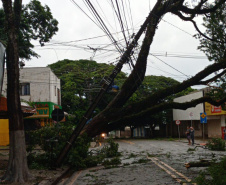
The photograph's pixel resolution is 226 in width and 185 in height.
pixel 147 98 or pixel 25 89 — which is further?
pixel 25 89

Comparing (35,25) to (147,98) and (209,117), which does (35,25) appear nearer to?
(147,98)

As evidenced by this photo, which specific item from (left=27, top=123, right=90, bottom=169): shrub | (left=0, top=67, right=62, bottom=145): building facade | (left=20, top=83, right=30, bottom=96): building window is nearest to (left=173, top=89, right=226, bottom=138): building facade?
(left=0, top=67, right=62, bottom=145): building facade

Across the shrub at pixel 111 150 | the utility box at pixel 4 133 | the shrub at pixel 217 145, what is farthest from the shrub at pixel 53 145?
the utility box at pixel 4 133

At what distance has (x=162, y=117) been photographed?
4647cm

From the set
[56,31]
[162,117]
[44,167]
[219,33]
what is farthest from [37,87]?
[162,117]

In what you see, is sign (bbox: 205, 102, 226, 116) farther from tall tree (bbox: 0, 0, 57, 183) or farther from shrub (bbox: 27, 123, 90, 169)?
tall tree (bbox: 0, 0, 57, 183)

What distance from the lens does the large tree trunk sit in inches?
361

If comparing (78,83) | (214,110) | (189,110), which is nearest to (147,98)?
(214,110)

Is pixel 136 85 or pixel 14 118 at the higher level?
pixel 136 85

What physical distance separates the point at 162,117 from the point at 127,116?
34447mm

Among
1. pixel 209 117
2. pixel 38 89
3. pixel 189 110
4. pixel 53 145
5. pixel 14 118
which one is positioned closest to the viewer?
pixel 14 118

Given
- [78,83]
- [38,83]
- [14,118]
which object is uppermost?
[78,83]

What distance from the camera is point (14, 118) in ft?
30.8

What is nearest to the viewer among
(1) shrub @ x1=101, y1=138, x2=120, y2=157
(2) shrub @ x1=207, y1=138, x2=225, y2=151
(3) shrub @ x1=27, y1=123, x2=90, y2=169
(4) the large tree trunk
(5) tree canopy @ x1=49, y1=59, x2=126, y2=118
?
(4) the large tree trunk
